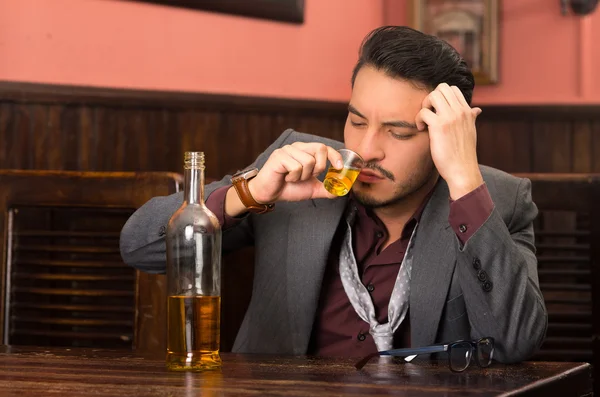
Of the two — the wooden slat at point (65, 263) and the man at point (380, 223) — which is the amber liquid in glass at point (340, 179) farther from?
the wooden slat at point (65, 263)

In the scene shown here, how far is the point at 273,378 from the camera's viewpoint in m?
1.24

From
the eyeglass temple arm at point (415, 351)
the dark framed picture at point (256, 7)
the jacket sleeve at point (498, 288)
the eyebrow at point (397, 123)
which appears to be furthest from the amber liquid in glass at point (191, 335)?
the dark framed picture at point (256, 7)

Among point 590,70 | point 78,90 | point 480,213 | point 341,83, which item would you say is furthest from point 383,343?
point 590,70

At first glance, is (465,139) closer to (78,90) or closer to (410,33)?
(410,33)

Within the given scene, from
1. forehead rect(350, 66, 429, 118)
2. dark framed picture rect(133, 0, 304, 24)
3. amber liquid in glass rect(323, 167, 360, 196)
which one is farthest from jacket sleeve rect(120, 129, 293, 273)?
dark framed picture rect(133, 0, 304, 24)

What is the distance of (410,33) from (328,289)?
0.57 meters

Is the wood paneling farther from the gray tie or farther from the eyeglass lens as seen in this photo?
the eyeglass lens

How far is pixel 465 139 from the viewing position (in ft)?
5.84

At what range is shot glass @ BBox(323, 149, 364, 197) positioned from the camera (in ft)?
5.45

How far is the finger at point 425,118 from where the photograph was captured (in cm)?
180

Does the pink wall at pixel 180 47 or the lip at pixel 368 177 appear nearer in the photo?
the lip at pixel 368 177

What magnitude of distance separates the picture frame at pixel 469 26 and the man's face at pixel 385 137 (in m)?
1.90

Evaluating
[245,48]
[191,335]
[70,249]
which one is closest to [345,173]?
[191,335]

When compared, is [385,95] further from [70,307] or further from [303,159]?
[70,307]
